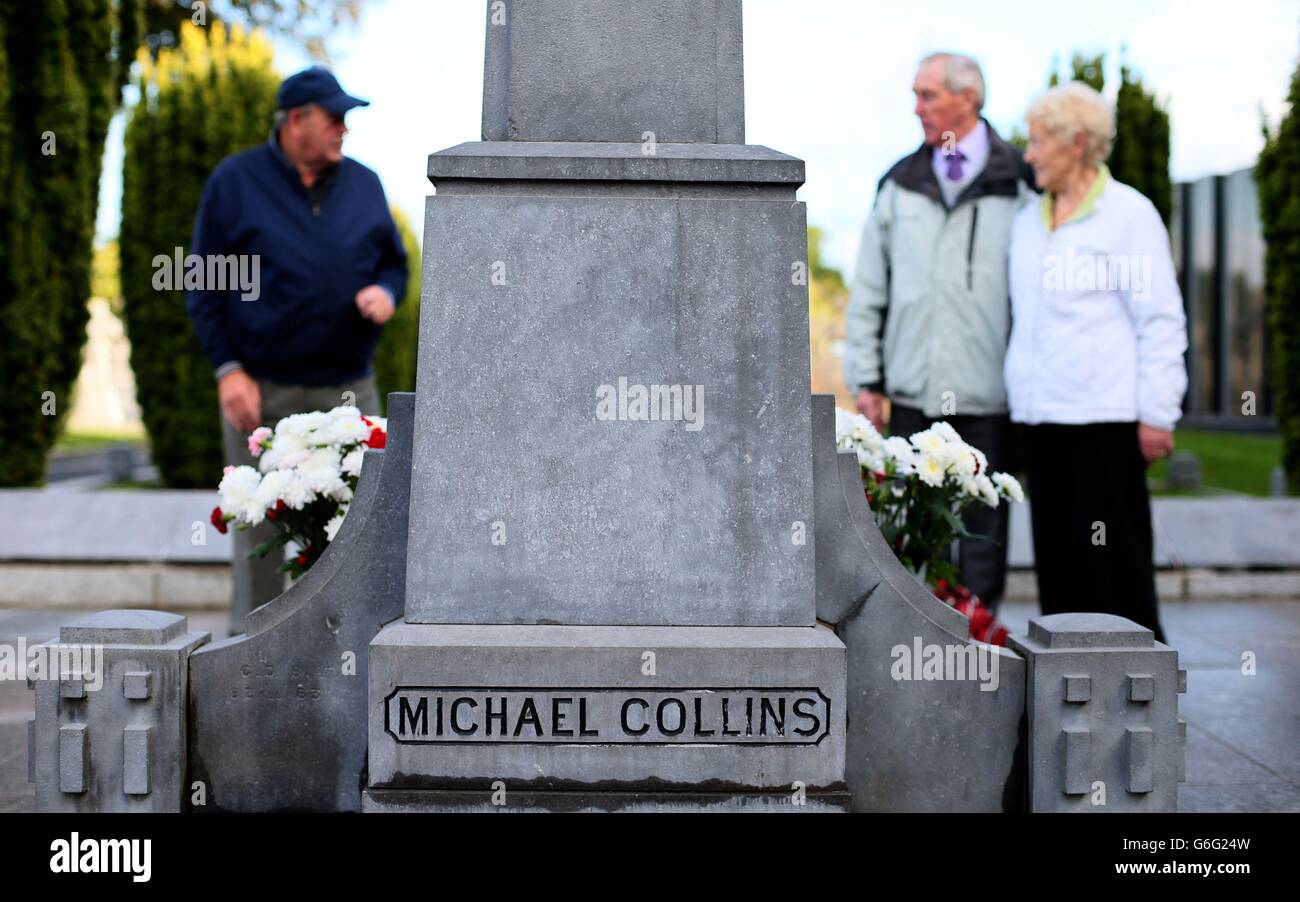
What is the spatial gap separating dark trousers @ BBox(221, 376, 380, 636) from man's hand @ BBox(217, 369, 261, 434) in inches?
3.4

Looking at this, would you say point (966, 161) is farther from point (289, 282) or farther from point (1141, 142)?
point (1141, 142)

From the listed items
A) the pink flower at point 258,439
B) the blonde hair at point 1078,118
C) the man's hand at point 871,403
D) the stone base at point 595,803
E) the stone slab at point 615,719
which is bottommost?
the stone base at point 595,803

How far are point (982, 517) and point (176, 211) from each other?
274 inches

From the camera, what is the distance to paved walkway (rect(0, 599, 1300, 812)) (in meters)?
3.59

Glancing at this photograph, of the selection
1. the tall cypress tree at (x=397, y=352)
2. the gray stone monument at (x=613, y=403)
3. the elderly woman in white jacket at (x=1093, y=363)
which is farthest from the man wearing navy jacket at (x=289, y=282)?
the tall cypress tree at (x=397, y=352)

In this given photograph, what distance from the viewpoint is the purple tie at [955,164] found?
4.81m

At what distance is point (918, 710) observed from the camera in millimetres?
2967

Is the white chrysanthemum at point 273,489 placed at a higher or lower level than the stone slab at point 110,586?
higher

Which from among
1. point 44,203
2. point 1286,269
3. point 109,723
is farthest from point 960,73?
point 44,203

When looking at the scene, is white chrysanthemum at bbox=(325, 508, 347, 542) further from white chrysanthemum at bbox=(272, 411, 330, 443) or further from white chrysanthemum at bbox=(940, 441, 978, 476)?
white chrysanthemum at bbox=(940, 441, 978, 476)

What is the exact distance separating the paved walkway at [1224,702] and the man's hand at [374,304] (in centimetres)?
181

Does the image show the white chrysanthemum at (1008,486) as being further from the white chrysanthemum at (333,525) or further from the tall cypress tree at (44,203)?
the tall cypress tree at (44,203)
